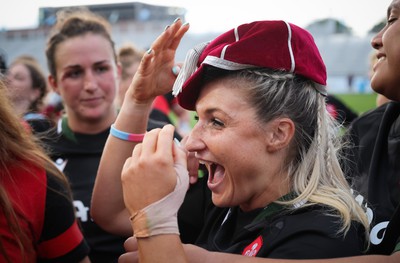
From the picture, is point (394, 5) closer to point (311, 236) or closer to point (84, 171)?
point (311, 236)

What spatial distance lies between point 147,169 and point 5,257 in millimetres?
667

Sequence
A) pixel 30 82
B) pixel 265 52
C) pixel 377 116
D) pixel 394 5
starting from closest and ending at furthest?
1. pixel 265 52
2. pixel 394 5
3. pixel 377 116
4. pixel 30 82

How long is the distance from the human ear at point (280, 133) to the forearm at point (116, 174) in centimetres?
72

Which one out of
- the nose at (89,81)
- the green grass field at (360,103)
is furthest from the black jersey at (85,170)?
the green grass field at (360,103)

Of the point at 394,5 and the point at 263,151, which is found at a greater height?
the point at 394,5

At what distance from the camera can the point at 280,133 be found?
5.66 ft

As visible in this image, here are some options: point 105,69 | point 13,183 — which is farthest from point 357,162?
point 105,69

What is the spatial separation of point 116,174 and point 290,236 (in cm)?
98

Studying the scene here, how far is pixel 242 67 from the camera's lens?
1682 mm

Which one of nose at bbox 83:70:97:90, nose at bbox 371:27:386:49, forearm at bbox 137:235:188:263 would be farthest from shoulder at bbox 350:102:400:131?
nose at bbox 83:70:97:90

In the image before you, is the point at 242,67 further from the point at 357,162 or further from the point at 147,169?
the point at 357,162

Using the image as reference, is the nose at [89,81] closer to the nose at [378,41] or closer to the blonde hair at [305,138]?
the blonde hair at [305,138]

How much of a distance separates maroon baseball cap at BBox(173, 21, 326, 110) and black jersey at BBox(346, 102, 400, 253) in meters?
0.49

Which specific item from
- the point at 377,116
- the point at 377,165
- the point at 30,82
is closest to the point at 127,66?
the point at 30,82
